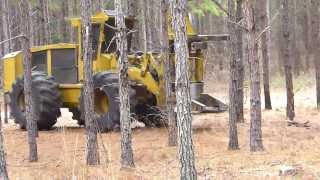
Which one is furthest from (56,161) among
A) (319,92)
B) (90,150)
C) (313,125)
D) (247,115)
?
(319,92)

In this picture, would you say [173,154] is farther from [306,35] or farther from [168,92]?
[306,35]

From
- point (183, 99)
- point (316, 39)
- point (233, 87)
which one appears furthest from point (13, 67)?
point (183, 99)

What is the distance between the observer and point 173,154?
12.0 metres

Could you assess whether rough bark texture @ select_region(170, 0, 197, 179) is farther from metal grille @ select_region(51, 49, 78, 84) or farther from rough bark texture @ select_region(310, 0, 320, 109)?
rough bark texture @ select_region(310, 0, 320, 109)

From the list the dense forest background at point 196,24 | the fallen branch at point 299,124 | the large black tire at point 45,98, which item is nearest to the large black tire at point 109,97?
the large black tire at point 45,98

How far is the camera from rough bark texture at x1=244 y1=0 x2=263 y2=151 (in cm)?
1133

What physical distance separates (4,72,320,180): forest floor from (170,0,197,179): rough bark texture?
1.49 meters

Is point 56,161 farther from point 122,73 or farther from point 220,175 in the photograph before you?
point 220,175

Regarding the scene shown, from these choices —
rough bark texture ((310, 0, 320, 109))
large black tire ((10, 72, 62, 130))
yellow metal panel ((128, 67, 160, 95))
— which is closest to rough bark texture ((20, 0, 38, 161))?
yellow metal panel ((128, 67, 160, 95))

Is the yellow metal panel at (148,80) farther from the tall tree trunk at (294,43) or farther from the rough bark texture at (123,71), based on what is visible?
the tall tree trunk at (294,43)

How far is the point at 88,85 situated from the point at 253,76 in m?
3.27

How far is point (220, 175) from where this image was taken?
9242 mm

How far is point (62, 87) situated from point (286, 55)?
683 centimetres

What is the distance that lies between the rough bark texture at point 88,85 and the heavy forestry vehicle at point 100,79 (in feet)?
A: 11.3
